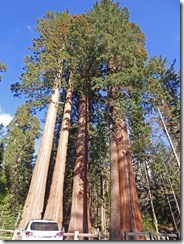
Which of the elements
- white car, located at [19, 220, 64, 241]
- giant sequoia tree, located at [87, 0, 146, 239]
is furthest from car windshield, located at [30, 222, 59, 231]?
giant sequoia tree, located at [87, 0, 146, 239]

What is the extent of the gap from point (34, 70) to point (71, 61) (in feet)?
7.38

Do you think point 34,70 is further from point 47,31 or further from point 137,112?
point 137,112

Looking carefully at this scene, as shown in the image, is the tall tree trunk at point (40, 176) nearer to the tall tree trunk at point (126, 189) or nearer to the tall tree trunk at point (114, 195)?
the tall tree trunk at point (114, 195)

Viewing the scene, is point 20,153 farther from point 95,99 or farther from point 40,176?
→ point 40,176

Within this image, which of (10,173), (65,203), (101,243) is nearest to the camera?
(101,243)

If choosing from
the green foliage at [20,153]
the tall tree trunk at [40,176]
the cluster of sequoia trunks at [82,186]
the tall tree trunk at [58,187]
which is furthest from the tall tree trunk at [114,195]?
the green foliage at [20,153]

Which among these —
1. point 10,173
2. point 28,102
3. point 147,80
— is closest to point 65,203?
point 10,173

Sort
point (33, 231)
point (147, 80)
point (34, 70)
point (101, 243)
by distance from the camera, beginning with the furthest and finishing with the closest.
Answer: point (34, 70)
point (147, 80)
point (33, 231)
point (101, 243)

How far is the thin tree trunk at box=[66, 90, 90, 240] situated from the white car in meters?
2.64

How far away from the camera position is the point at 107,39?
11.7 metres

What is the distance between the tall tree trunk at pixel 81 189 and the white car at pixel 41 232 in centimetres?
344

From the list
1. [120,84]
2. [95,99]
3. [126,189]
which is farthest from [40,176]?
[95,99]

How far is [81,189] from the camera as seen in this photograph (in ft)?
37.3

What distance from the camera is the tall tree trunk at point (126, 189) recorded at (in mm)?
8784
